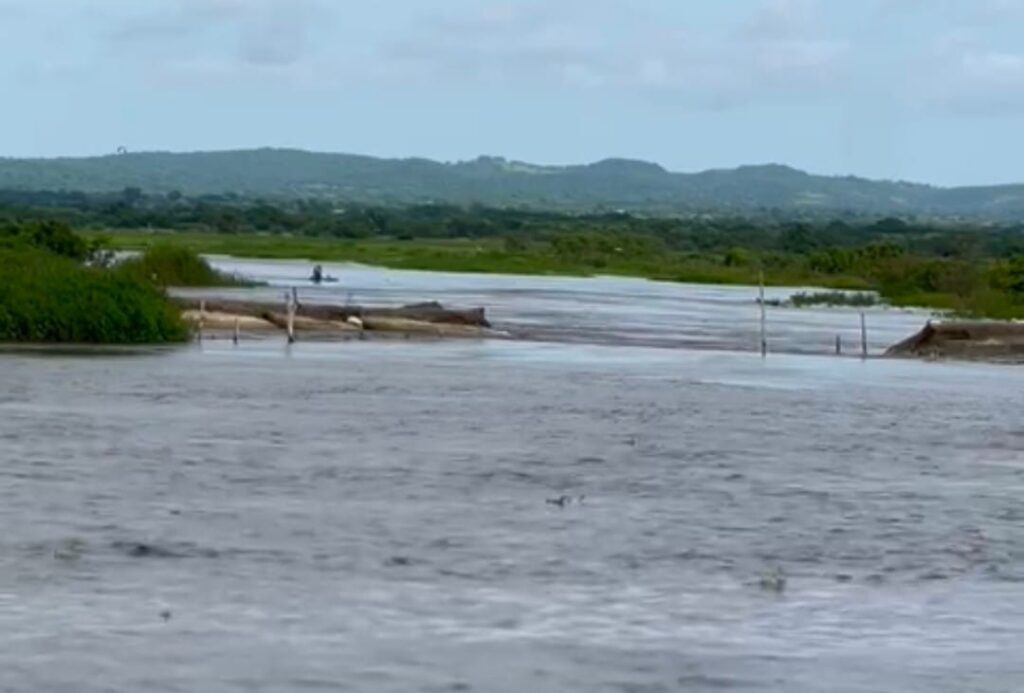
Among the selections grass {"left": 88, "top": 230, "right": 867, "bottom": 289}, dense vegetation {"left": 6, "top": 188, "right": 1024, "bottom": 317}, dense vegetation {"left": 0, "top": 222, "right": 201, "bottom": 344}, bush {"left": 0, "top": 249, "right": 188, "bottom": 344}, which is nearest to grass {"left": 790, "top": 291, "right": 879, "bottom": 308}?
dense vegetation {"left": 6, "top": 188, "right": 1024, "bottom": 317}

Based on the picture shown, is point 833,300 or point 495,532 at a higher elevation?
point 495,532

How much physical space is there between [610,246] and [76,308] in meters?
84.8

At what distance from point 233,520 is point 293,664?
19.7 feet

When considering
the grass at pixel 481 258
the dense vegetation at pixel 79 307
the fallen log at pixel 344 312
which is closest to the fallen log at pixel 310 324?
the fallen log at pixel 344 312

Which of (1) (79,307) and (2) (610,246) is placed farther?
(2) (610,246)

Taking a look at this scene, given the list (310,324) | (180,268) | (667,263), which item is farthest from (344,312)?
(667,263)

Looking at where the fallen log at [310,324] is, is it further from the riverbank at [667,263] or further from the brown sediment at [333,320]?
the riverbank at [667,263]

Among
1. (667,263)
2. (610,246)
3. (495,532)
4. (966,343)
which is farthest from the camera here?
(610,246)

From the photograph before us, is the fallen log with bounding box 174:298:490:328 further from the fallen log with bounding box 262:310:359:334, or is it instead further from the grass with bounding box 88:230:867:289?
the grass with bounding box 88:230:867:289

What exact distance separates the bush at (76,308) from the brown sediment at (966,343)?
15.4 metres

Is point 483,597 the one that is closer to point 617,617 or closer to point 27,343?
point 617,617

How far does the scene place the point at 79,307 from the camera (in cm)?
4184

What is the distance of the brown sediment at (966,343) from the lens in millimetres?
48531

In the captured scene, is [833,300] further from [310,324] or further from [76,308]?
[76,308]
